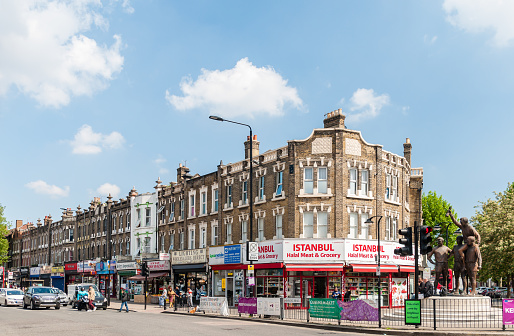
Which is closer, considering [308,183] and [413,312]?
[413,312]

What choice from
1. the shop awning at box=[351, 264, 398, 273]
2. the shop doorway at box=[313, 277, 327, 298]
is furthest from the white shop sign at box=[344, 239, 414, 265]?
the shop doorway at box=[313, 277, 327, 298]

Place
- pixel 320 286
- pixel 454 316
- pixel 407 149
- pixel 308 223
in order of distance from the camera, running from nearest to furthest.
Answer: pixel 454 316 → pixel 320 286 → pixel 308 223 → pixel 407 149

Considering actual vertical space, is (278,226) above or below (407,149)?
below

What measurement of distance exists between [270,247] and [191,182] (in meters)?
14.0

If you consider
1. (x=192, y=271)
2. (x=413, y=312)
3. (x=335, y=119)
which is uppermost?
(x=335, y=119)

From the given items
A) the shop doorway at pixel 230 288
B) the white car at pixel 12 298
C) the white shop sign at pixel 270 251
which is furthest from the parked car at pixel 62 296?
the white shop sign at pixel 270 251

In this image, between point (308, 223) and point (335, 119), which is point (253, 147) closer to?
point (335, 119)

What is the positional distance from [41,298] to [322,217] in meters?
19.0

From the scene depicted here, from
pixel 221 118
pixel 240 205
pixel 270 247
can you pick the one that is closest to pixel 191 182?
pixel 240 205

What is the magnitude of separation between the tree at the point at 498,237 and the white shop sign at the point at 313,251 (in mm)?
14762

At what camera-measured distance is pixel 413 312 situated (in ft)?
70.3

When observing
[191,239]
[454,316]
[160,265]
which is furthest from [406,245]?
[160,265]

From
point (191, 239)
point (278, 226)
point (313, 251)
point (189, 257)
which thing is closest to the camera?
point (313, 251)

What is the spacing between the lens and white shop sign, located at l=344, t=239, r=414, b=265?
38156 millimetres
